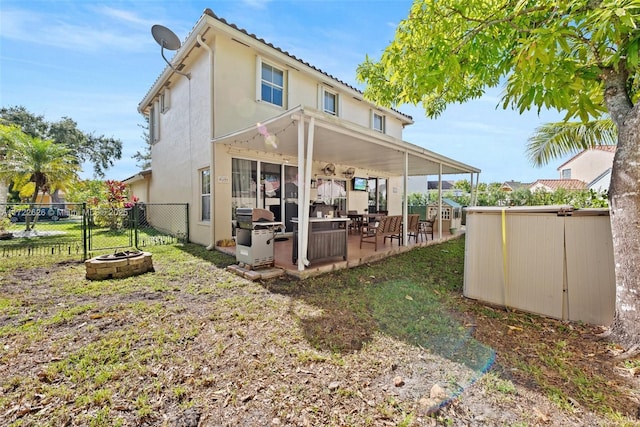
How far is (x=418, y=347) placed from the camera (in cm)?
270

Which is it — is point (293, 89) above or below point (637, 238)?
above

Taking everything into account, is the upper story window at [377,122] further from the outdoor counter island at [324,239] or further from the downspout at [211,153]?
the outdoor counter island at [324,239]

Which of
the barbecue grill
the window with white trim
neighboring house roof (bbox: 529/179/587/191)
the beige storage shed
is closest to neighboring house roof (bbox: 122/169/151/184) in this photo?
the window with white trim

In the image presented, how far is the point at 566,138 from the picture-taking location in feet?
25.8

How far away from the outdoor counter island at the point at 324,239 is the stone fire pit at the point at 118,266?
9.45 feet

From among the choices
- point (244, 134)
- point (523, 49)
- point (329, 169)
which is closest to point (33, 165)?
point (244, 134)

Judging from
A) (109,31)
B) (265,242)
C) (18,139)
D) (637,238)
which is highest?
(109,31)

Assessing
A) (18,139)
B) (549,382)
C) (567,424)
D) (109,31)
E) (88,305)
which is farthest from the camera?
(18,139)

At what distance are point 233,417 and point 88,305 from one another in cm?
310

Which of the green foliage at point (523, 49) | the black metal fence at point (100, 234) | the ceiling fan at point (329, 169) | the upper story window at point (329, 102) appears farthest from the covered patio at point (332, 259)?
the upper story window at point (329, 102)

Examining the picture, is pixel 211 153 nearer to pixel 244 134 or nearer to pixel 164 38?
pixel 244 134

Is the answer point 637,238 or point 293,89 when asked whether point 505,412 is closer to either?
point 637,238

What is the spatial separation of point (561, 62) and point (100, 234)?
1329 centimetres

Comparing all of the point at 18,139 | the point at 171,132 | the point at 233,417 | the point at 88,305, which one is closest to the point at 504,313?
the point at 233,417
